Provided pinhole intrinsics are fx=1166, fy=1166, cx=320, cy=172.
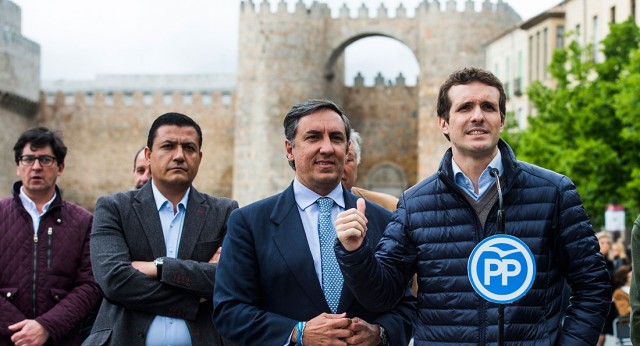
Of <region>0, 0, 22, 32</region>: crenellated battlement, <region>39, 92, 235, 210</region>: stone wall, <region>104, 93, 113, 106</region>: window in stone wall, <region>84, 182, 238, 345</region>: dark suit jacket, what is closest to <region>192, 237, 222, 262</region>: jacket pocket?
<region>84, 182, 238, 345</region>: dark suit jacket

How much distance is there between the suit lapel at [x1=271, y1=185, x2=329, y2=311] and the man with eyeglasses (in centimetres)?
172

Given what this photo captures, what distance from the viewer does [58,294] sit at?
19.7 ft

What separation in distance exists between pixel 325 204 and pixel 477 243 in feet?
2.41

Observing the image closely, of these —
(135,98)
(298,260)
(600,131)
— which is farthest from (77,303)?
(135,98)

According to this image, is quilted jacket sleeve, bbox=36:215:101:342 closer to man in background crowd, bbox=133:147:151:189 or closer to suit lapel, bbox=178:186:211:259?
suit lapel, bbox=178:186:211:259

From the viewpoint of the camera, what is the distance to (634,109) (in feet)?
68.0

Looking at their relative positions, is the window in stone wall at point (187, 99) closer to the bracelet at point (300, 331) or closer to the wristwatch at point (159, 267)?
the wristwatch at point (159, 267)

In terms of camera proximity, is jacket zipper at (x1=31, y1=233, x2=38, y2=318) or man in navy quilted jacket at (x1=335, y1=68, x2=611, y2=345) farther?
Result: jacket zipper at (x1=31, y1=233, x2=38, y2=318)

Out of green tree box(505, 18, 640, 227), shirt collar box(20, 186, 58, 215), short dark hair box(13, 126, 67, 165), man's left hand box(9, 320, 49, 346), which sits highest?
green tree box(505, 18, 640, 227)

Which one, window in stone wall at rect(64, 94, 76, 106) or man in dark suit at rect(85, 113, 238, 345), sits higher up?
window in stone wall at rect(64, 94, 76, 106)

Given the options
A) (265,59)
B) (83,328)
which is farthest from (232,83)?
(83,328)

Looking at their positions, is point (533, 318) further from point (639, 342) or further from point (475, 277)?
point (639, 342)

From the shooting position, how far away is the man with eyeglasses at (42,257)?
5.89m

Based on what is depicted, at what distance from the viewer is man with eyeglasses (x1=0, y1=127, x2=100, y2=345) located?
5.89 metres
